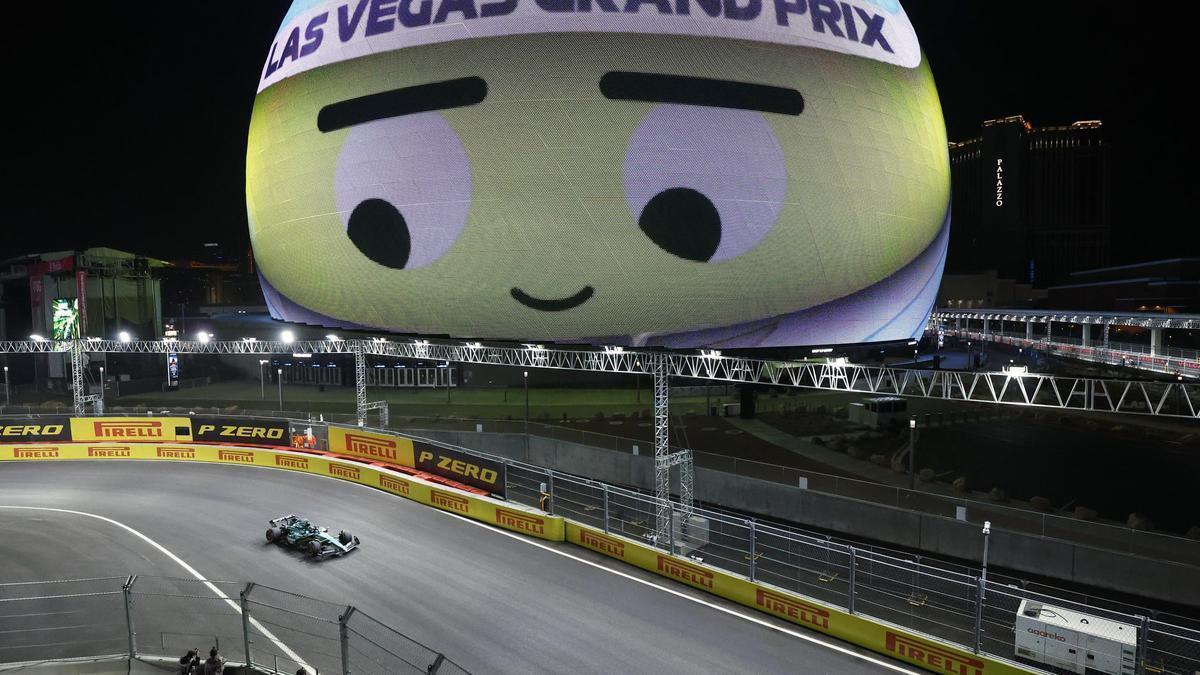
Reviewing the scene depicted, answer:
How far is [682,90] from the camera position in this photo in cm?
1622

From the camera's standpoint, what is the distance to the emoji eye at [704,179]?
53.6 feet

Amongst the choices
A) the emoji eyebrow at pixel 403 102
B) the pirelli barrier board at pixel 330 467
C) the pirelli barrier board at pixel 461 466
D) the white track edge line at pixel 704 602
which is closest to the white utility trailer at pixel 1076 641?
the white track edge line at pixel 704 602

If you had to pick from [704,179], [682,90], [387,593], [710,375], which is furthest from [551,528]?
[682,90]

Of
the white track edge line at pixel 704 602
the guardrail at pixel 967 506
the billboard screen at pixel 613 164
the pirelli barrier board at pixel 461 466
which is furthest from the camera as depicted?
the pirelli barrier board at pixel 461 466

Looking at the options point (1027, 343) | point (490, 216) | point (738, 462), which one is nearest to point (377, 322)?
point (490, 216)

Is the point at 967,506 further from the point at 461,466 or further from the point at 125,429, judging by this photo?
the point at 125,429

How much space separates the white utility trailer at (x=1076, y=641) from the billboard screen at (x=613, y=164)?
9.27 meters

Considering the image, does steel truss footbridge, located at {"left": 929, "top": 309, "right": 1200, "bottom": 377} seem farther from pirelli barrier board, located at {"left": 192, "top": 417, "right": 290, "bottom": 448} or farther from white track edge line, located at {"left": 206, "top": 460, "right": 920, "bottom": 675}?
pirelli barrier board, located at {"left": 192, "top": 417, "right": 290, "bottom": 448}

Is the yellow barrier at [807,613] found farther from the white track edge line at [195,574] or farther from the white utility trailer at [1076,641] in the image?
the white track edge line at [195,574]

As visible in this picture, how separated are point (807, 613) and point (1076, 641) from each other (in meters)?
4.66

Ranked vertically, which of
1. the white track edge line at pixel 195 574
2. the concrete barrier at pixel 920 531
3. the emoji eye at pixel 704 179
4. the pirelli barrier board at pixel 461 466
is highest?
the emoji eye at pixel 704 179

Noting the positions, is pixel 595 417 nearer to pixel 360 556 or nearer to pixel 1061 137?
pixel 360 556

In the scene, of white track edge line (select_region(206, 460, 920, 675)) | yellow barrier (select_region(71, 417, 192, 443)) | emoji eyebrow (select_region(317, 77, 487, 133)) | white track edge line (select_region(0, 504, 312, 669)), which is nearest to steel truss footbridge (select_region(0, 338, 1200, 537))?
white track edge line (select_region(206, 460, 920, 675))

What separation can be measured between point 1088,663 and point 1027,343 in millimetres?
46633
